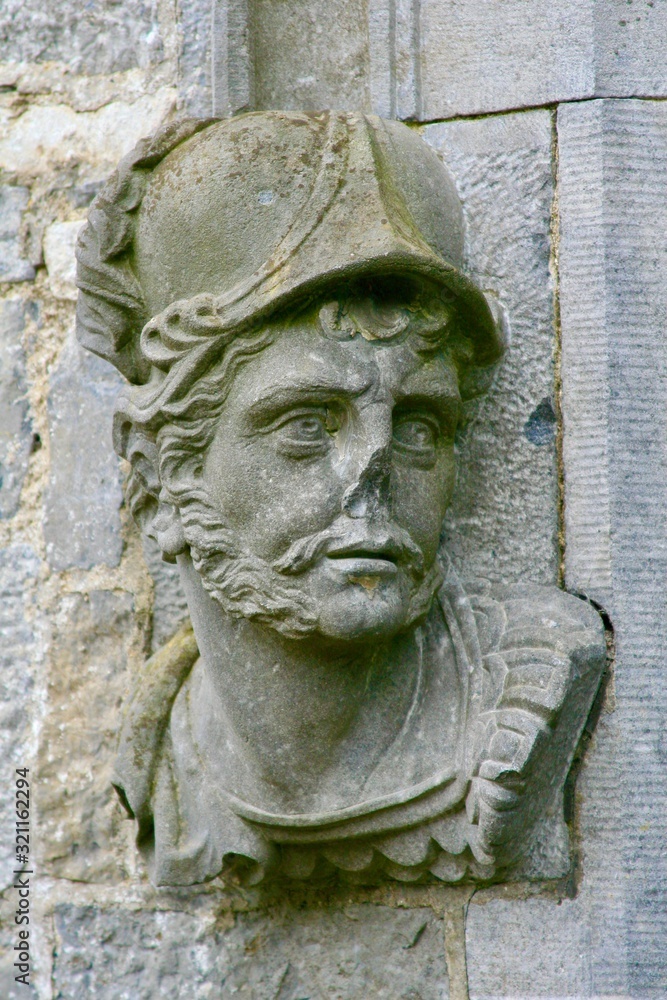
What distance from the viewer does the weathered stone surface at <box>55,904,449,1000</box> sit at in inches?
79.4

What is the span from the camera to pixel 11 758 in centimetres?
226

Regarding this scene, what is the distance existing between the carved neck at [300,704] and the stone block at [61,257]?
654mm

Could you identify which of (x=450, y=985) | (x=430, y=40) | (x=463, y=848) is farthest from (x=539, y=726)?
(x=430, y=40)

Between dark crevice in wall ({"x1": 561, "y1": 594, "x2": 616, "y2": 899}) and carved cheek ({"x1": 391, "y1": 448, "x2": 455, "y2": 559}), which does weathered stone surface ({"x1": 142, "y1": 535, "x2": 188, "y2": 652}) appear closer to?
carved cheek ({"x1": 391, "y1": 448, "x2": 455, "y2": 559})

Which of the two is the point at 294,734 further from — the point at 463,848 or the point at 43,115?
the point at 43,115

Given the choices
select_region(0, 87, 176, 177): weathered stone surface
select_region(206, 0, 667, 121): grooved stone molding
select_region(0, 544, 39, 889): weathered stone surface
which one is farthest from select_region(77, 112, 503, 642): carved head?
select_region(0, 544, 39, 889): weathered stone surface

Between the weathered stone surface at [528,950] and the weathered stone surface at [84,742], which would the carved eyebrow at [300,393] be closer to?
the weathered stone surface at [84,742]

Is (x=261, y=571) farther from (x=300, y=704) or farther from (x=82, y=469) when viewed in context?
(x=82, y=469)

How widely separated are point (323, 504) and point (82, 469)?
66cm

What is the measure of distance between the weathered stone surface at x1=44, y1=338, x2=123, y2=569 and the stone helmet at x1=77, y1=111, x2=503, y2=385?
1.07 feet

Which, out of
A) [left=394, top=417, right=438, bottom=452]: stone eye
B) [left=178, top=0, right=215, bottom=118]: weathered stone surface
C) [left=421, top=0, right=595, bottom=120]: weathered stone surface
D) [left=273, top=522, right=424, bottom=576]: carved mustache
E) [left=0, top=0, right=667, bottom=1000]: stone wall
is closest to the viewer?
[left=273, top=522, right=424, bottom=576]: carved mustache

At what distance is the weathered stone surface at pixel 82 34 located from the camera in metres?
2.28

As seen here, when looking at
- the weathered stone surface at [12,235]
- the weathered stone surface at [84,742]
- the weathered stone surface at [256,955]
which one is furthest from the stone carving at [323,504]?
the weathered stone surface at [12,235]

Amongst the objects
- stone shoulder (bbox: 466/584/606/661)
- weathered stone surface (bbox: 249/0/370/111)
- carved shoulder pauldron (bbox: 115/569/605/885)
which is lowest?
carved shoulder pauldron (bbox: 115/569/605/885)
